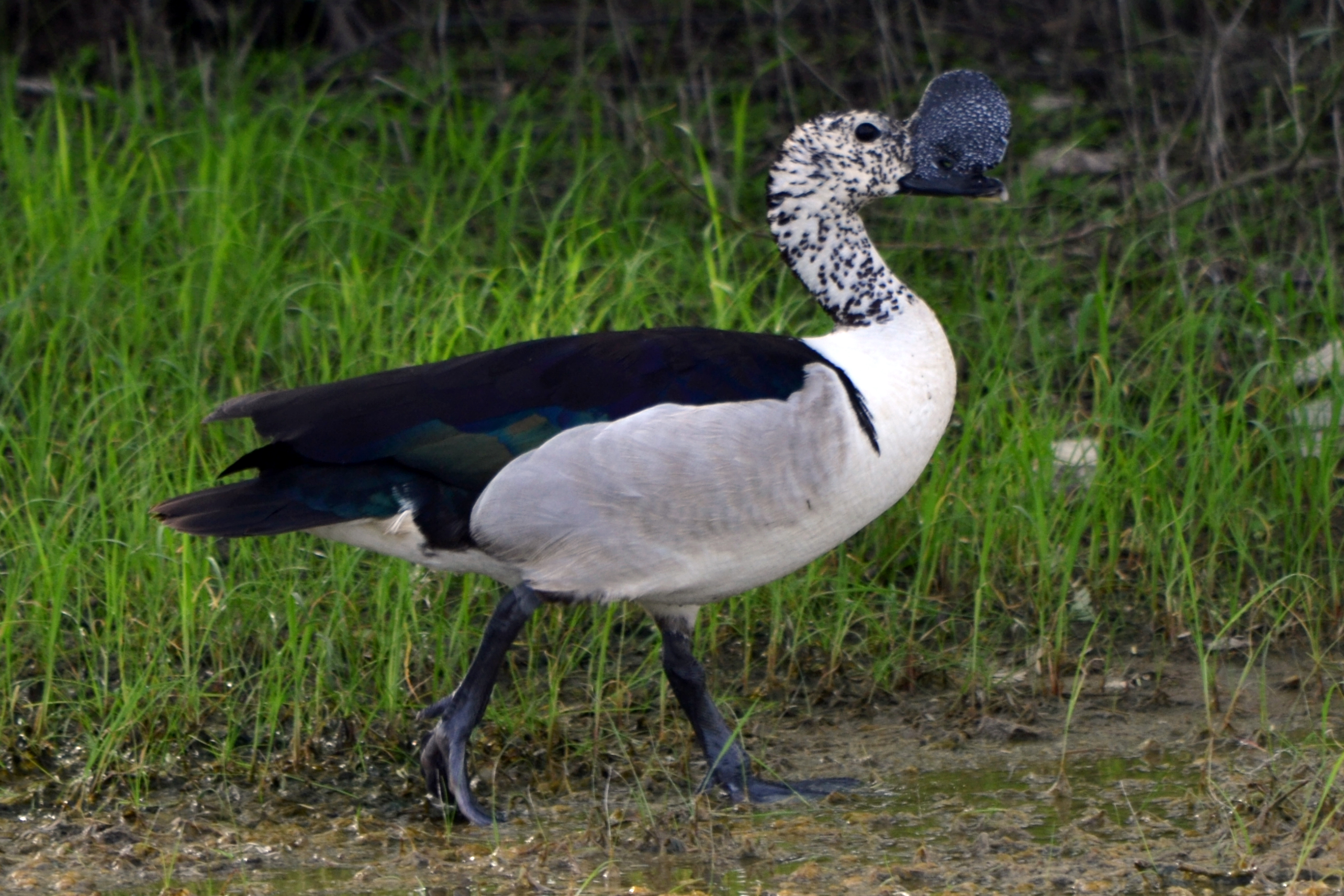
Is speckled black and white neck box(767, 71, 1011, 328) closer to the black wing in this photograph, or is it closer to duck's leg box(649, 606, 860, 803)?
the black wing

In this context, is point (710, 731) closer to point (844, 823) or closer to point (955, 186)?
point (844, 823)

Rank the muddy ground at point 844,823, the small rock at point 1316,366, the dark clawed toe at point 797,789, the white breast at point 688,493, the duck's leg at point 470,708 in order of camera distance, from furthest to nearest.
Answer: the small rock at point 1316,366 < the dark clawed toe at point 797,789 < the duck's leg at point 470,708 < the white breast at point 688,493 < the muddy ground at point 844,823

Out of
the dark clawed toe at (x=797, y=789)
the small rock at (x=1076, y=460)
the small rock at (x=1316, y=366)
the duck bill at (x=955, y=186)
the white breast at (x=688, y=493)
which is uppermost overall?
the duck bill at (x=955, y=186)

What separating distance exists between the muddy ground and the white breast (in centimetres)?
46

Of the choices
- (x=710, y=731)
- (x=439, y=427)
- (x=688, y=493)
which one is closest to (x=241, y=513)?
(x=439, y=427)

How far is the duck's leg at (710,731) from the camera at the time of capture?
3736mm

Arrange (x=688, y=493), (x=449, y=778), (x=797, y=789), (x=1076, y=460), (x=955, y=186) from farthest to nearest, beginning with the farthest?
(x=1076, y=460), (x=955, y=186), (x=797, y=789), (x=449, y=778), (x=688, y=493)

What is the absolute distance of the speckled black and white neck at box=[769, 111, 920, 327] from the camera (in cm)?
387

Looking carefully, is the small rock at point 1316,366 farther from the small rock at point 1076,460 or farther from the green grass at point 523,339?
the small rock at point 1076,460

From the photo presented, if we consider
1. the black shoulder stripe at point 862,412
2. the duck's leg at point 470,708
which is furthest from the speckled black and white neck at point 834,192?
the duck's leg at point 470,708

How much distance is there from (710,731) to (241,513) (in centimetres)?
117

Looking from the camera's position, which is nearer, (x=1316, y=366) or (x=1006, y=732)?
(x=1006, y=732)

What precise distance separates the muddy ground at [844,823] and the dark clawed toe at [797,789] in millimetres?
33

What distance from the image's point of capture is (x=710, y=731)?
12.6 ft
